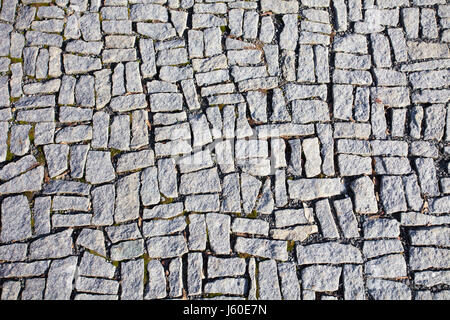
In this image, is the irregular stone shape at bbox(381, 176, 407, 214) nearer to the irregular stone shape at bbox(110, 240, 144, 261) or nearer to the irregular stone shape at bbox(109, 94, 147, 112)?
the irregular stone shape at bbox(110, 240, 144, 261)

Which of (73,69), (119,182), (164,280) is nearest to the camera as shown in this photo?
(164,280)

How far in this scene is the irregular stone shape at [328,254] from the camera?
4.83 metres

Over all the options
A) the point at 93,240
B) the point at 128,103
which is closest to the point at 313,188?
the point at 128,103

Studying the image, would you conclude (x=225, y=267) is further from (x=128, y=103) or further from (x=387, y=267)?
(x=128, y=103)

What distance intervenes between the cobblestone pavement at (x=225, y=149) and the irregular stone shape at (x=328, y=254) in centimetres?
2

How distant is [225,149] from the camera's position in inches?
204

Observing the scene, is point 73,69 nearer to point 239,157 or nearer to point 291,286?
point 239,157

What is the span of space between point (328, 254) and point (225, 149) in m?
1.74

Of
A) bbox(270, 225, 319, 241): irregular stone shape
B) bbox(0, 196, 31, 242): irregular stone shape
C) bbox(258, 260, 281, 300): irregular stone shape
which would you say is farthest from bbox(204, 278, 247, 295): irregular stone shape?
bbox(0, 196, 31, 242): irregular stone shape

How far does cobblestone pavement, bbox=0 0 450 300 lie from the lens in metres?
4.78

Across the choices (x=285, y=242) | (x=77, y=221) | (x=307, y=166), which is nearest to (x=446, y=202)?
(x=307, y=166)

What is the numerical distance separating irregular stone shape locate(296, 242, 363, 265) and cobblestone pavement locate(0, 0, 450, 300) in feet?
0.07

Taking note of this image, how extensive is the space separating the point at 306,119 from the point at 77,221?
10.0 feet

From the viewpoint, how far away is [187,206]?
4.99 meters
